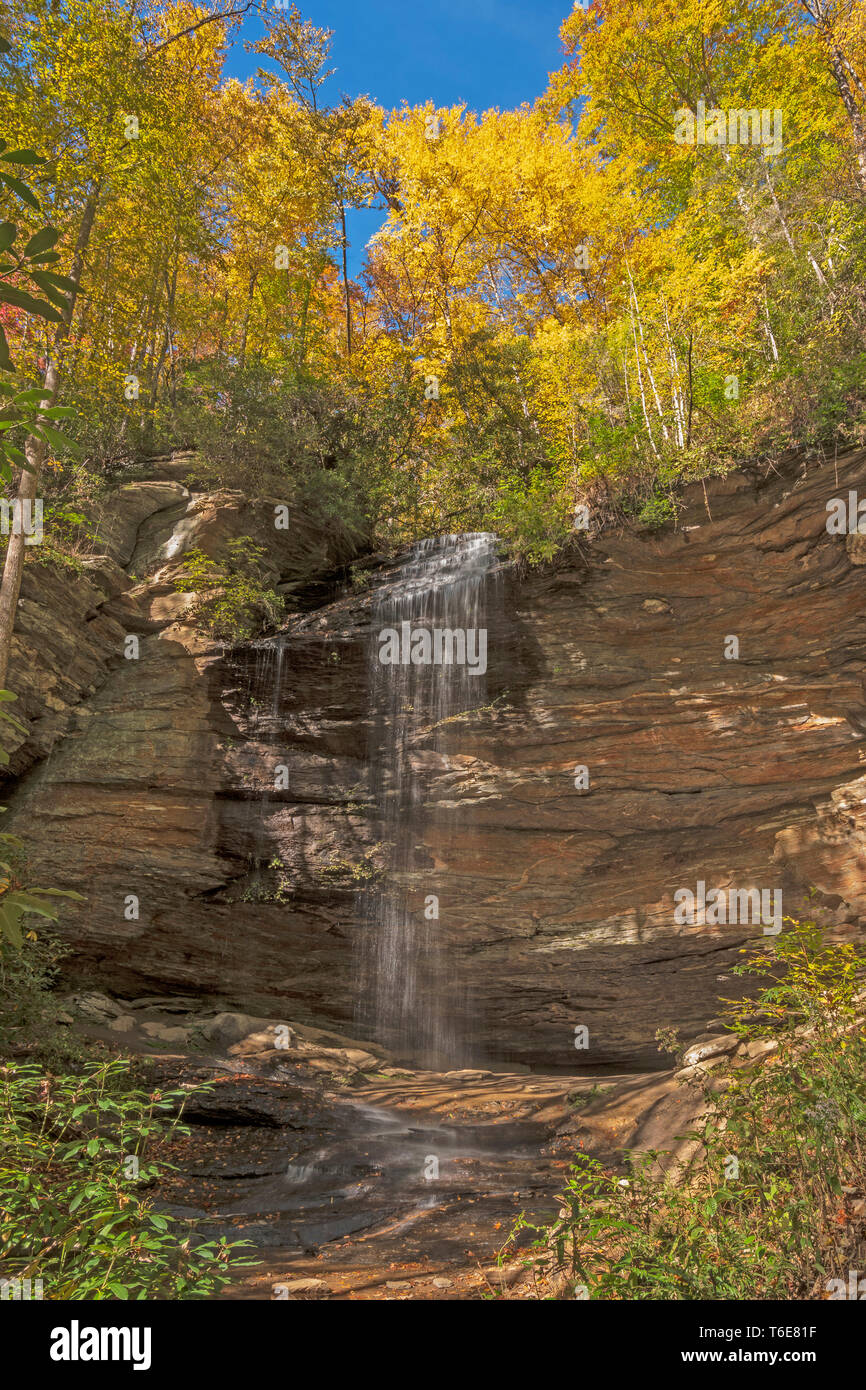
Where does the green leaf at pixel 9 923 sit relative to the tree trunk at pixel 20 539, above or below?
below

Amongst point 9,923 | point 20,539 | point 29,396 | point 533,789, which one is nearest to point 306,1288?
point 9,923

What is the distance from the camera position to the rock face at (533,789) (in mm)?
10312

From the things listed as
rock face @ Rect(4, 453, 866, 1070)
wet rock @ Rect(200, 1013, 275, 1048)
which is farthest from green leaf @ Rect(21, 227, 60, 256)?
rock face @ Rect(4, 453, 866, 1070)

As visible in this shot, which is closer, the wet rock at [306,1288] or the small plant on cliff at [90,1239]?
the small plant on cliff at [90,1239]

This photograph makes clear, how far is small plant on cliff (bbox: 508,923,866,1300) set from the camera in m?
2.83

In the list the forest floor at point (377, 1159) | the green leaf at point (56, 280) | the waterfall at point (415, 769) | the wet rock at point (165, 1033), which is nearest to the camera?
the green leaf at point (56, 280)

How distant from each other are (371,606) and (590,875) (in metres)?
6.61

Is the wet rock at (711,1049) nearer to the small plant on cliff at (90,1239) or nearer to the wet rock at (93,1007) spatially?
the small plant on cliff at (90,1239)

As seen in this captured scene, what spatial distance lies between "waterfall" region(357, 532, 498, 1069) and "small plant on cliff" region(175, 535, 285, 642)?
2343mm

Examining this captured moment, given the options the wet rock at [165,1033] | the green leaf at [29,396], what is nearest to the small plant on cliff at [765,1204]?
the green leaf at [29,396]

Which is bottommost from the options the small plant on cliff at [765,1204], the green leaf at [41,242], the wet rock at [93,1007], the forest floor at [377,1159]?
the forest floor at [377,1159]

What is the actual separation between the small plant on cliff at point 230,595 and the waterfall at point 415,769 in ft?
7.69

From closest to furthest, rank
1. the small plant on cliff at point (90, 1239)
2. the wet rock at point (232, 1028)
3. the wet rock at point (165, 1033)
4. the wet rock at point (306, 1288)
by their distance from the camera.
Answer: the small plant on cliff at point (90, 1239), the wet rock at point (306, 1288), the wet rock at point (165, 1033), the wet rock at point (232, 1028)

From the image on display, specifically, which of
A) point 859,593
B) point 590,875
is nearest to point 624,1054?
point 590,875
